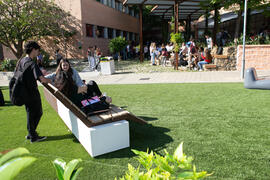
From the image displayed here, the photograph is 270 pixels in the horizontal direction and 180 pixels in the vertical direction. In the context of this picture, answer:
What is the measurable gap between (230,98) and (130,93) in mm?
3496

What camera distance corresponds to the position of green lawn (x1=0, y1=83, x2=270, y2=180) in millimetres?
3094

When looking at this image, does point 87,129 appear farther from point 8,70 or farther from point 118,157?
point 8,70

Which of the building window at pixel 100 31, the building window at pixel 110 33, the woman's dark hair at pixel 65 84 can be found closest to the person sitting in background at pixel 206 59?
the woman's dark hair at pixel 65 84

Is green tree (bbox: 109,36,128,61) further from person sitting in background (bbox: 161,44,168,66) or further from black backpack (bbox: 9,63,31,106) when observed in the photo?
black backpack (bbox: 9,63,31,106)

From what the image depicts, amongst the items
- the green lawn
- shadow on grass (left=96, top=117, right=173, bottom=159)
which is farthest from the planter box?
shadow on grass (left=96, top=117, right=173, bottom=159)

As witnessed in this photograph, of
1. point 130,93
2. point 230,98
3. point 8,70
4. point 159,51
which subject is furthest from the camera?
point 159,51

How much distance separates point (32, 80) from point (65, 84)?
28.4 inches

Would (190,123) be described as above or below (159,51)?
below

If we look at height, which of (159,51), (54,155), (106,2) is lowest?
(54,155)

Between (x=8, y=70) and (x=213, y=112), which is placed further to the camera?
(x=8, y=70)

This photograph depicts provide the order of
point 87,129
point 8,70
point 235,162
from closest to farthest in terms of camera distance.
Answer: point 235,162 < point 87,129 < point 8,70

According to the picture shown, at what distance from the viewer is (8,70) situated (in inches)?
640

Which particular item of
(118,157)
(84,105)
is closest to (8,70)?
(84,105)

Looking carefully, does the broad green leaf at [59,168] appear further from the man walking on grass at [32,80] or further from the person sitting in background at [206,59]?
the person sitting in background at [206,59]
